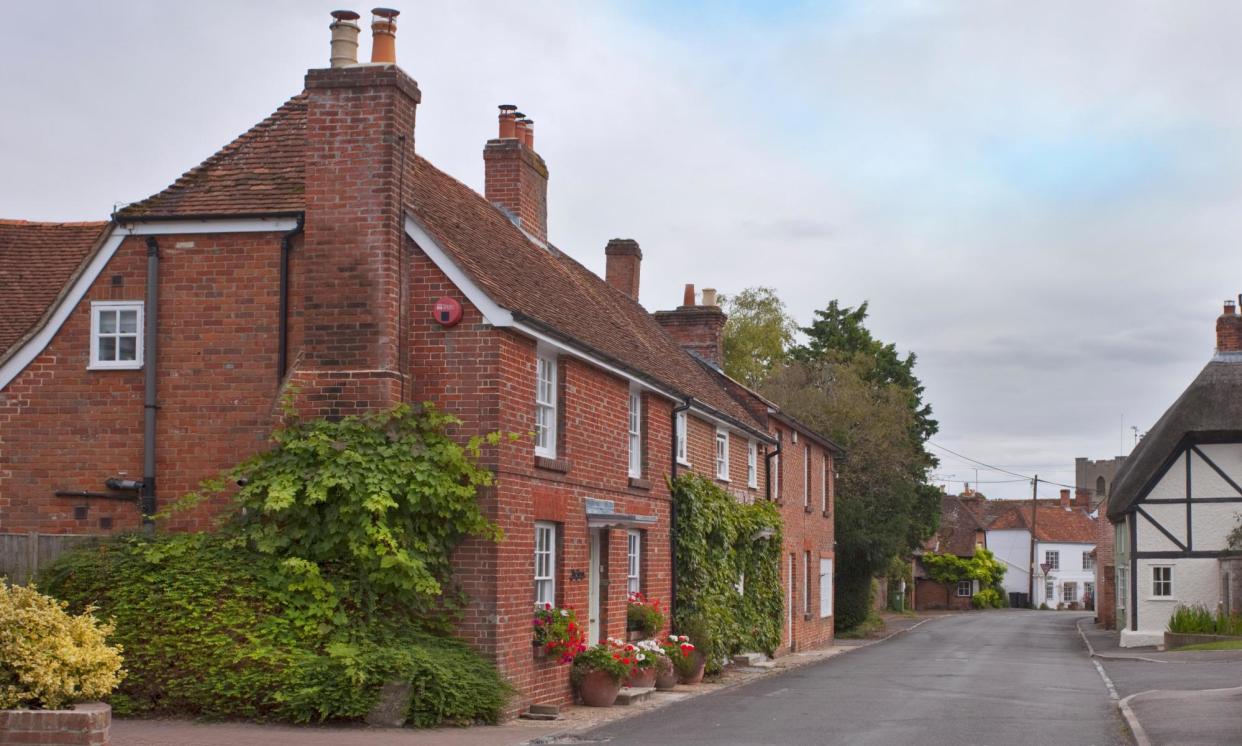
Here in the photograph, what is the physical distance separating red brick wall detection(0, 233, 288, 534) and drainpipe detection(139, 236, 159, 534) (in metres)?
0.08

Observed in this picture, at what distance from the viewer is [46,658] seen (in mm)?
11344

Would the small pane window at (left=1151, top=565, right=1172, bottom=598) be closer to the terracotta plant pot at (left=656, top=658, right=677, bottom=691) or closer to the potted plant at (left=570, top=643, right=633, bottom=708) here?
the terracotta plant pot at (left=656, top=658, right=677, bottom=691)

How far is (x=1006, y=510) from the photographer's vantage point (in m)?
98.6

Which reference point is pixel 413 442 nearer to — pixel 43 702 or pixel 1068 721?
pixel 43 702

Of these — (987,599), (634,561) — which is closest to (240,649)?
(634,561)

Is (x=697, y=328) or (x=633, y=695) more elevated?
(x=697, y=328)

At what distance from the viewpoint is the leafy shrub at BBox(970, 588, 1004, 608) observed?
82.4m

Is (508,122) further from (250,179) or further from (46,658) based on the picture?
(46,658)

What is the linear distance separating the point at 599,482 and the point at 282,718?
6.56 meters

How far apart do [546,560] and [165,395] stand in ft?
16.9

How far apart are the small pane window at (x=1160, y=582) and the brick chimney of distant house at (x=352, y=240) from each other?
2777cm

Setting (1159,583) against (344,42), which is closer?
(344,42)

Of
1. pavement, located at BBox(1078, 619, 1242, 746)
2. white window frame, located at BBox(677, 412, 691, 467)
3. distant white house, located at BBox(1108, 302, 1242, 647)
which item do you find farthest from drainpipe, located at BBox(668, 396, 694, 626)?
distant white house, located at BBox(1108, 302, 1242, 647)

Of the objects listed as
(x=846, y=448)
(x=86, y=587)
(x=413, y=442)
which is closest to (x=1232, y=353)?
(x=846, y=448)
